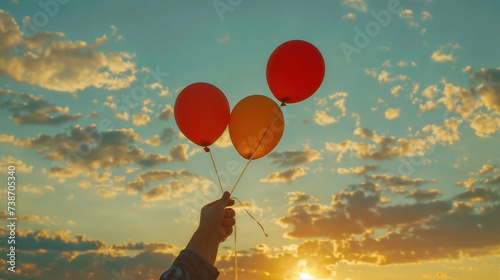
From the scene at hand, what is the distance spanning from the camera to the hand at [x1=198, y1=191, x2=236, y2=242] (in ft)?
11.3

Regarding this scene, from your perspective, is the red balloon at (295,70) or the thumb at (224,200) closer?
the thumb at (224,200)

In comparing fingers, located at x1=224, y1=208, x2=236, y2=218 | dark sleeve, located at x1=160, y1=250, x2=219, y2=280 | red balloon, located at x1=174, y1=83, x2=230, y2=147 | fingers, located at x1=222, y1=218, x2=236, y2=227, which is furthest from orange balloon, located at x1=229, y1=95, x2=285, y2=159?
dark sleeve, located at x1=160, y1=250, x2=219, y2=280

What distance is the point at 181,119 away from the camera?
5.77 metres

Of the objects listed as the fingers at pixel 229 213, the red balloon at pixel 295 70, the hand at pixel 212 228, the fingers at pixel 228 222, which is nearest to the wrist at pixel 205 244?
the hand at pixel 212 228

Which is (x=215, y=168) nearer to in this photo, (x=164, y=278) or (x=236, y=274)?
(x=236, y=274)

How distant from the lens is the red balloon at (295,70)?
18.1ft

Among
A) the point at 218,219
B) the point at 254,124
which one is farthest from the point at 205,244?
the point at 254,124

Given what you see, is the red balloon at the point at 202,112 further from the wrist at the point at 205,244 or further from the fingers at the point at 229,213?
the wrist at the point at 205,244

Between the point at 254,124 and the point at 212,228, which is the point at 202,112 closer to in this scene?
the point at 254,124

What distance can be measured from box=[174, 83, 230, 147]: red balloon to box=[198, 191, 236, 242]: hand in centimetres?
180

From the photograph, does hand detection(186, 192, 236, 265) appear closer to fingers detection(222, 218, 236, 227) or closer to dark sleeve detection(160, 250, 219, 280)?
fingers detection(222, 218, 236, 227)

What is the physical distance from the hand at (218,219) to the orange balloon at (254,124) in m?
1.73

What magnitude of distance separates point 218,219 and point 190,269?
0.92 meters

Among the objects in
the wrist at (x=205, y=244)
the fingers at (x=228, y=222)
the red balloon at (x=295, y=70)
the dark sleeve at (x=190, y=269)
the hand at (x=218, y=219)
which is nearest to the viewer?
the dark sleeve at (x=190, y=269)
